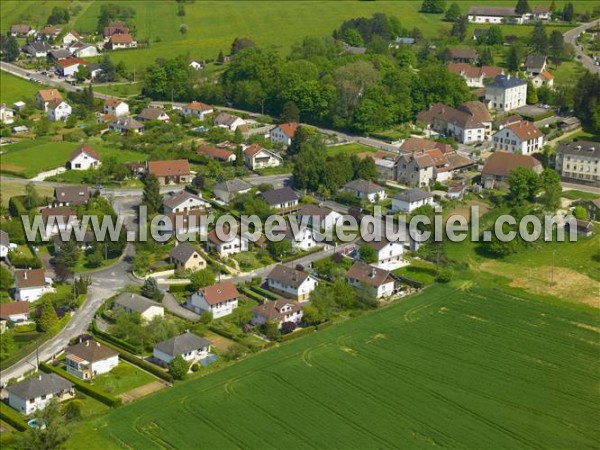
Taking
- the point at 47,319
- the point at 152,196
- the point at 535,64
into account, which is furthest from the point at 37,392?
the point at 535,64

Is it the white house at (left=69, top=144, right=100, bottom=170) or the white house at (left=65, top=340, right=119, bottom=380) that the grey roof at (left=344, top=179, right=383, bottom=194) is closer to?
the white house at (left=69, top=144, right=100, bottom=170)

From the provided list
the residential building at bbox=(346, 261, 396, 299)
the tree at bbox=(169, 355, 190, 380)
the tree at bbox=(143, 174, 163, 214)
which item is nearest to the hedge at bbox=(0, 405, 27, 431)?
the tree at bbox=(169, 355, 190, 380)

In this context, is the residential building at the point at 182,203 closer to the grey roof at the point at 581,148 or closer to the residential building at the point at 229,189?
the residential building at the point at 229,189

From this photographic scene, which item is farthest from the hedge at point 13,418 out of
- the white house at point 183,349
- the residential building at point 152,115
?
the residential building at point 152,115

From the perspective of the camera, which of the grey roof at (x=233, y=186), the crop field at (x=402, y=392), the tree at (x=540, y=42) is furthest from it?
the tree at (x=540, y=42)

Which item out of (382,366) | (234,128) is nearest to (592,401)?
(382,366)

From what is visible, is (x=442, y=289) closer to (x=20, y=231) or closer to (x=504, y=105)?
(x=20, y=231)

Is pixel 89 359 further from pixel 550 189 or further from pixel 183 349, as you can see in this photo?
pixel 550 189
